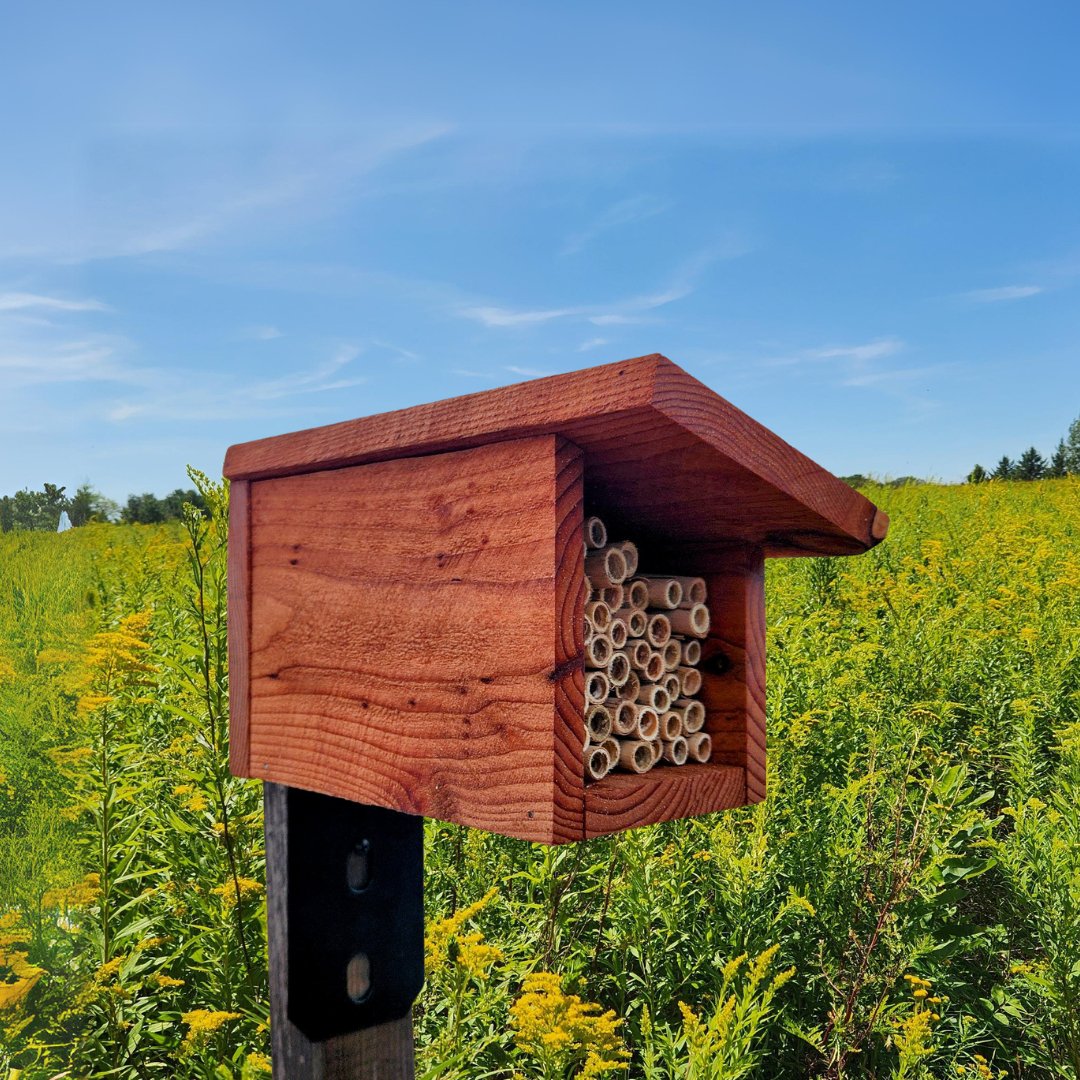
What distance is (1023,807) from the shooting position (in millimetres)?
2125

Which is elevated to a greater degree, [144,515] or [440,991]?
[144,515]

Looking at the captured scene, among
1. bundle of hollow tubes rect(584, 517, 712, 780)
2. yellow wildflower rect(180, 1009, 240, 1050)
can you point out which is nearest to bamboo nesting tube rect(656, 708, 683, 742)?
bundle of hollow tubes rect(584, 517, 712, 780)

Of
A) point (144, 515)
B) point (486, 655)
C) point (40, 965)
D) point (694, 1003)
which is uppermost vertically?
point (144, 515)

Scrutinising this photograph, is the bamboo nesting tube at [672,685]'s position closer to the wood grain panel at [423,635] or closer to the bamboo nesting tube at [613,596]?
the bamboo nesting tube at [613,596]

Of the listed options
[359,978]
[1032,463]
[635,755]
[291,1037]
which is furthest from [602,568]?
[1032,463]

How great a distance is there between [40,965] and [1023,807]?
7.05 ft

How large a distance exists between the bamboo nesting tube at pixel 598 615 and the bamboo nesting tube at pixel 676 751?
23 centimetres

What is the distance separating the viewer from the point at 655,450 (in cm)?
105

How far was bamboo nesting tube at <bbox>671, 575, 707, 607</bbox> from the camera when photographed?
135 centimetres

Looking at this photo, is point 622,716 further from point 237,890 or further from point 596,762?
point 237,890

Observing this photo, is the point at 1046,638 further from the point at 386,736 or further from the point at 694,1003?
the point at 386,736

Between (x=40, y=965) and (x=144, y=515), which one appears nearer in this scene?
(x=40, y=965)

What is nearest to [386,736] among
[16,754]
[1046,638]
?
[16,754]

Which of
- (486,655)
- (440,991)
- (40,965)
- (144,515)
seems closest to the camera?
(486,655)
